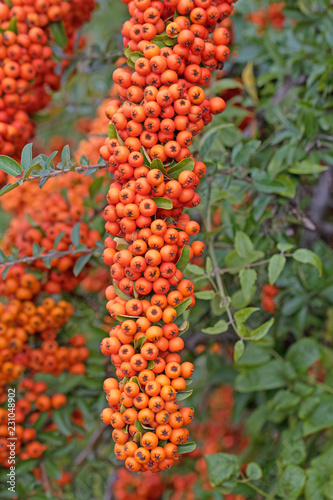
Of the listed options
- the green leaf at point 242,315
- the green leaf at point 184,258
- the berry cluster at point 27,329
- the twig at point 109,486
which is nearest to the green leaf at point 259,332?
the green leaf at point 242,315

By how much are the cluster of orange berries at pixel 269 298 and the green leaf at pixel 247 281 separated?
0.58 meters

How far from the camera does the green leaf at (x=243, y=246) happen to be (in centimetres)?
181

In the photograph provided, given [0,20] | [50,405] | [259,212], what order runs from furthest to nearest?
[50,405] < [259,212] < [0,20]

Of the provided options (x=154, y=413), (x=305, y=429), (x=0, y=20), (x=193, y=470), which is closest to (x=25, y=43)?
(x=0, y=20)

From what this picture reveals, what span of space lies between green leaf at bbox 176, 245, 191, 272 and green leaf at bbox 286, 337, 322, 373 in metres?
1.08

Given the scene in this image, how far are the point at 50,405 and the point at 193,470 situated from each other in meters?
1.24

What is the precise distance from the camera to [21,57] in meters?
1.78

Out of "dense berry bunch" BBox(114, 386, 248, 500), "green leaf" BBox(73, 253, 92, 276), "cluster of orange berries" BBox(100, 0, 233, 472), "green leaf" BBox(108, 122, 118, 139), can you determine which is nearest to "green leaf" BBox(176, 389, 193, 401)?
"cluster of orange berries" BBox(100, 0, 233, 472)

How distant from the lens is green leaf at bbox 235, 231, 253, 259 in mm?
1807

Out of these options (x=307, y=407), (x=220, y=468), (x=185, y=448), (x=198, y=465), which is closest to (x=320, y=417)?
(x=307, y=407)

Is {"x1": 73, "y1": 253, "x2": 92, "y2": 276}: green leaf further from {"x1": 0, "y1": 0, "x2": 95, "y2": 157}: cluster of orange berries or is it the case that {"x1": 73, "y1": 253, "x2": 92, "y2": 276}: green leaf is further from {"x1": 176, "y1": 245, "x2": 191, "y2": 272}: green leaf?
{"x1": 176, "y1": 245, "x2": 191, "y2": 272}: green leaf

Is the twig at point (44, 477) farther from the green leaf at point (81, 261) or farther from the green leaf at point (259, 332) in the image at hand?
the green leaf at point (259, 332)

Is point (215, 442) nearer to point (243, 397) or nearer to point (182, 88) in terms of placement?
point (243, 397)

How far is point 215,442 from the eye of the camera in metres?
3.04
